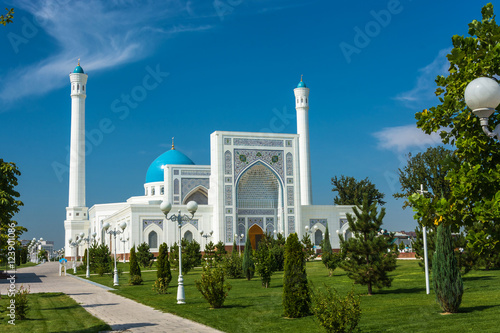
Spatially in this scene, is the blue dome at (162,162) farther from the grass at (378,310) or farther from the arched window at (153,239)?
the grass at (378,310)

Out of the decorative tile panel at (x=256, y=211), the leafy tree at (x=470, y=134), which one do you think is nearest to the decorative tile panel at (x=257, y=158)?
the decorative tile panel at (x=256, y=211)

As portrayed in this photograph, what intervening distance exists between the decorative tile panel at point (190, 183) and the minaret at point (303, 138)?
955 cm

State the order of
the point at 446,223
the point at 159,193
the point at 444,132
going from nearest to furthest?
the point at 446,223
the point at 444,132
the point at 159,193

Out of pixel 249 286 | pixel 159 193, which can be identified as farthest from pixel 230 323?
pixel 159 193

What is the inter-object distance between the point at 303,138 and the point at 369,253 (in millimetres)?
36780

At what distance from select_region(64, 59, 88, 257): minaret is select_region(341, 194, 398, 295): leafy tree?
42.0 meters

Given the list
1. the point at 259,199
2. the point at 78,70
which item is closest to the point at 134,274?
the point at 259,199

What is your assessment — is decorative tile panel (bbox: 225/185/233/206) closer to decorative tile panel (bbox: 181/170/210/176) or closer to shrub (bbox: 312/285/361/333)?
decorative tile panel (bbox: 181/170/210/176)

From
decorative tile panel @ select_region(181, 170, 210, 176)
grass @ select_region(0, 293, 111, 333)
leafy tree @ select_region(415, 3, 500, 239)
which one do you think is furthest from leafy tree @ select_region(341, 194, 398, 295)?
decorative tile panel @ select_region(181, 170, 210, 176)

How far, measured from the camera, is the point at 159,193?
5738 centimetres

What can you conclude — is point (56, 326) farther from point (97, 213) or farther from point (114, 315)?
point (97, 213)

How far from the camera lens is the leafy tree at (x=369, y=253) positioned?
14.4 meters

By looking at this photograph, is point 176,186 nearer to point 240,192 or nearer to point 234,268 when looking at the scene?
point 240,192

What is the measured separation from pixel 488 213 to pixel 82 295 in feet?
52.9
